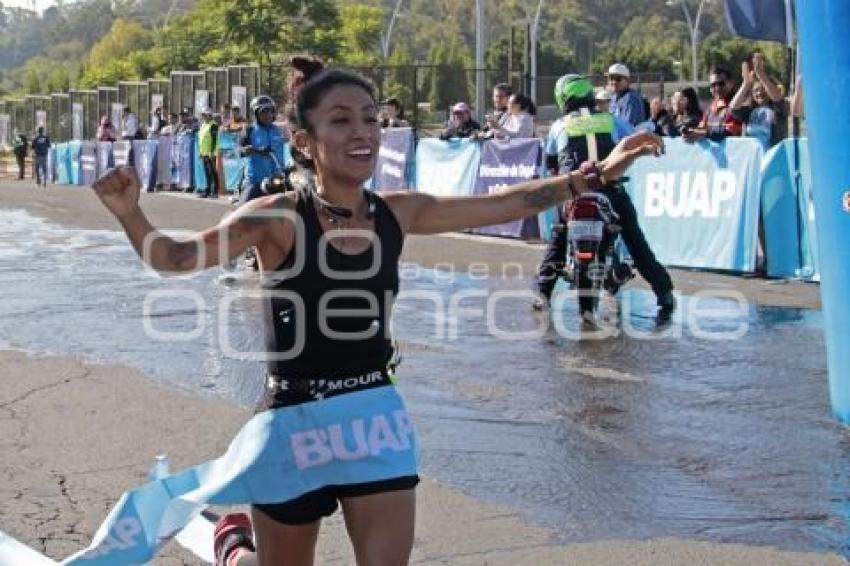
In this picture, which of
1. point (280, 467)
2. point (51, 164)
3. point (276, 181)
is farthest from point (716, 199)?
point (51, 164)

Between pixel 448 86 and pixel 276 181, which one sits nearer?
pixel 276 181

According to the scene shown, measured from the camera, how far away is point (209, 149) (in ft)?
93.6

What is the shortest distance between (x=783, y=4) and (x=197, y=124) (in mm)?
22884

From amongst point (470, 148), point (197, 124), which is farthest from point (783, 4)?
point (197, 124)

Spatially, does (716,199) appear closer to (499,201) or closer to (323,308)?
(499,201)

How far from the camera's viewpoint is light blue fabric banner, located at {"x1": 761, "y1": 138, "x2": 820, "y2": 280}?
12445 mm

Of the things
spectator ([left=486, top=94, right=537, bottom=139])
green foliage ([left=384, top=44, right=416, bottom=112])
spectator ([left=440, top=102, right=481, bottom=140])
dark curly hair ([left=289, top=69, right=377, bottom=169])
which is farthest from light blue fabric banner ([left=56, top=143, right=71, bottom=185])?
dark curly hair ([left=289, top=69, right=377, bottom=169])

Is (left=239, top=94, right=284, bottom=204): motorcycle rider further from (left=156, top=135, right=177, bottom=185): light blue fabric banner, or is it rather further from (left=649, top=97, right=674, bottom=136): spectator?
(left=156, top=135, right=177, bottom=185): light blue fabric banner

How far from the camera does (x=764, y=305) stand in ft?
37.0

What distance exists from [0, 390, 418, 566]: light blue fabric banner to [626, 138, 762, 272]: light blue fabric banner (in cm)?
1000

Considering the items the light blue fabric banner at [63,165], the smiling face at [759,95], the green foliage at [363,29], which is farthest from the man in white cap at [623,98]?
the green foliage at [363,29]

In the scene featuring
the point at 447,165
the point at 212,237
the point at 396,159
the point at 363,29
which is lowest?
the point at 212,237

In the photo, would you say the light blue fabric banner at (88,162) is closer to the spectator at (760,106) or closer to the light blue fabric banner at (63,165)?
the light blue fabric banner at (63,165)

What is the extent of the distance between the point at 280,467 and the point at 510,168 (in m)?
14.0
